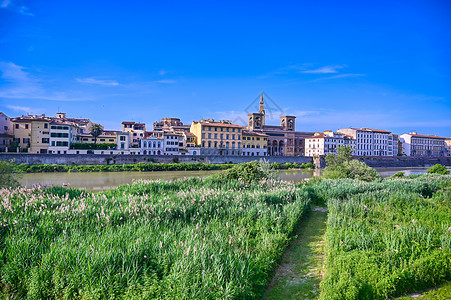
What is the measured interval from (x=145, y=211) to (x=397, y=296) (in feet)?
24.1

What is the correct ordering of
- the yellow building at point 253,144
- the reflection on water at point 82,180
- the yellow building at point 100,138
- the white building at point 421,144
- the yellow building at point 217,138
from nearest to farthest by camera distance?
1. the reflection on water at point 82,180
2. the yellow building at point 100,138
3. the yellow building at point 217,138
4. the yellow building at point 253,144
5. the white building at point 421,144

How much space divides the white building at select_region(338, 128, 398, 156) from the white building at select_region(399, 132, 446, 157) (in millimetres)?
13696

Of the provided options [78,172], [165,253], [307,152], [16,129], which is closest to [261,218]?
[165,253]

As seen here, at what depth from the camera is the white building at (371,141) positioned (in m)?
105

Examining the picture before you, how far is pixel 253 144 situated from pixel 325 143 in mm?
26355

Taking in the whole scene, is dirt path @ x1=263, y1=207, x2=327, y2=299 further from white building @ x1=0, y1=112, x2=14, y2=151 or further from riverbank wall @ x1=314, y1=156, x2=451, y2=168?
riverbank wall @ x1=314, y1=156, x2=451, y2=168

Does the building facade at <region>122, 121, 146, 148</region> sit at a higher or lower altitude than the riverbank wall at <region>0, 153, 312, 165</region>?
higher

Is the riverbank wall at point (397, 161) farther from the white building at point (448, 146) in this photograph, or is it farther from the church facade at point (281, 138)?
the white building at point (448, 146)

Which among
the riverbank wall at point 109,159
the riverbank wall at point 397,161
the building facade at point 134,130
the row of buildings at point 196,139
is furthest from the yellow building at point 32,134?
the riverbank wall at point 397,161

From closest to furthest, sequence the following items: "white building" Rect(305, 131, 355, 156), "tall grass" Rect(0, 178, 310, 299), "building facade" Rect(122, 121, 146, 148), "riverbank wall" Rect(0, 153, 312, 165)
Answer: "tall grass" Rect(0, 178, 310, 299) < "riverbank wall" Rect(0, 153, 312, 165) < "building facade" Rect(122, 121, 146, 148) < "white building" Rect(305, 131, 355, 156)

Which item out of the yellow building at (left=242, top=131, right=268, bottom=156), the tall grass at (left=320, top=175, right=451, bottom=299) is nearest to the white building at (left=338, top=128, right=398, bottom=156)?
the yellow building at (left=242, top=131, right=268, bottom=156)

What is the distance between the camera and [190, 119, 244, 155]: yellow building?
254 feet

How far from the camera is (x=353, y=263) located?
6672 millimetres

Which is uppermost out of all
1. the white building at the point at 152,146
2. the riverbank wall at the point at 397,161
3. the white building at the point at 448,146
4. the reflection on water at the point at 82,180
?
the white building at the point at 448,146
